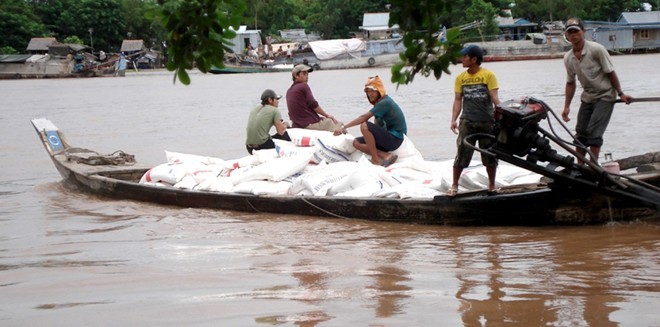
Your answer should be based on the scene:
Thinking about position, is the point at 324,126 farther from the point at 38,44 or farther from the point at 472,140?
the point at 38,44

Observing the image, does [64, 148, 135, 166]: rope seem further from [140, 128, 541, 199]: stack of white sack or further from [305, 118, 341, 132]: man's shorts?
[305, 118, 341, 132]: man's shorts

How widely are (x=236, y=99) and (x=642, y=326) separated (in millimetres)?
27020

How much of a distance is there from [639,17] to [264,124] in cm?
5471

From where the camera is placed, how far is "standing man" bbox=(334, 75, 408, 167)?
28.7 ft

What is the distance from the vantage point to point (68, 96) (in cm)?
3600

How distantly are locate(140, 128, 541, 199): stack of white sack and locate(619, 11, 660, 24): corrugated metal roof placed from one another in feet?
176

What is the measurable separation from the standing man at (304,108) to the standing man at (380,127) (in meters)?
0.84

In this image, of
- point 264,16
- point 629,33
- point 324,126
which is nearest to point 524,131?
point 324,126

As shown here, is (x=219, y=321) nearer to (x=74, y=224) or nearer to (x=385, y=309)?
(x=385, y=309)

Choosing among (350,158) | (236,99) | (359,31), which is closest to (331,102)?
(236,99)

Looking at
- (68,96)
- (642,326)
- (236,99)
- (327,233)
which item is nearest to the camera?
(642,326)

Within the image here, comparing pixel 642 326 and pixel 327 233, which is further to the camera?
pixel 327 233

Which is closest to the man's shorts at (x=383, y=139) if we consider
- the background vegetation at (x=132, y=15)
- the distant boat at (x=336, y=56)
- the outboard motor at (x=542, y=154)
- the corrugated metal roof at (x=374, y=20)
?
the outboard motor at (x=542, y=154)

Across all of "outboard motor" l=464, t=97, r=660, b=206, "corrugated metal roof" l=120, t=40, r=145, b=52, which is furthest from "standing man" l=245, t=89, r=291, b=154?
"corrugated metal roof" l=120, t=40, r=145, b=52
